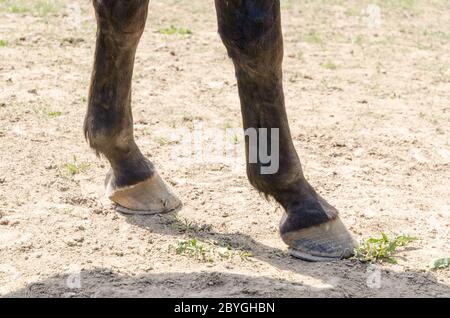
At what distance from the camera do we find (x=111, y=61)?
3.98 meters

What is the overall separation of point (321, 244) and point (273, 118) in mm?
564

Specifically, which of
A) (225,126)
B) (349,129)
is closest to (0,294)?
(225,126)

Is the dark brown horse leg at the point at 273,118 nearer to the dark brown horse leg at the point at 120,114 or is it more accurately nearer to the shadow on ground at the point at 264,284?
the shadow on ground at the point at 264,284

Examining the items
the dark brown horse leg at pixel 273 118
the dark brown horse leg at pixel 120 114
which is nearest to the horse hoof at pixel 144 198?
the dark brown horse leg at pixel 120 114

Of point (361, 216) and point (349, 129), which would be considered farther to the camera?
point (349, 129)

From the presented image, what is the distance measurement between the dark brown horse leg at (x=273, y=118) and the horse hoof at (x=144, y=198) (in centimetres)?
67

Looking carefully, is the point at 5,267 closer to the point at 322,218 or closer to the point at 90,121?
the point at 90,121

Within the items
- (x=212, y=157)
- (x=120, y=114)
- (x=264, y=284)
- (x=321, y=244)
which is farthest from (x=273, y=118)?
(x=212, y=157)

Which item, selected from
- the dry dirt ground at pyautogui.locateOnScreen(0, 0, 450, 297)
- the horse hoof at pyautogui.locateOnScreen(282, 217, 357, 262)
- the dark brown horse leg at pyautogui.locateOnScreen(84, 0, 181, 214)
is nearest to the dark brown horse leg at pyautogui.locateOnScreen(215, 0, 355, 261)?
the horse hoof at pyautogui.locateOnScreen(282, 217, 357, 262)

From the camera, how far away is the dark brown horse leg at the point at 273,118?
3.41 m

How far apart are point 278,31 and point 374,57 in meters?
3.57

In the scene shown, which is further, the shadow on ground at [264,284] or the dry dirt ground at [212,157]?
the dry dirt ground at [212,157]

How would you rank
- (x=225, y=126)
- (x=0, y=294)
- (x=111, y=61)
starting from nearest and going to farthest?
(x=0, y=294) < (x=111, y=61) < (x=225, y=126)

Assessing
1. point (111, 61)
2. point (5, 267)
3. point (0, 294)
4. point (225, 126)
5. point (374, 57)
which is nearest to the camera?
point (0, 294)
